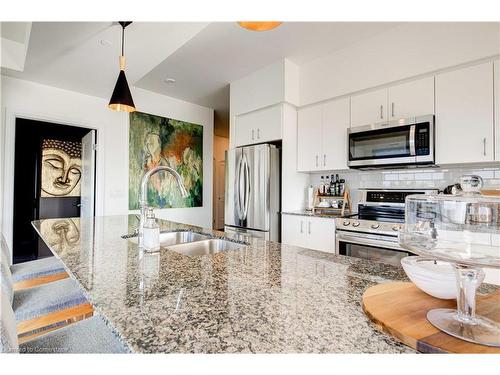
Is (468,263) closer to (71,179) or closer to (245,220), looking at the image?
(245,220)

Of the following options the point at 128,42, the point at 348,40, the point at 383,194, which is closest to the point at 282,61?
the point at 348,40

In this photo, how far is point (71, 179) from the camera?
486 cm

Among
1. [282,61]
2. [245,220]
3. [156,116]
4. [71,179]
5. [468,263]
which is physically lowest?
[245,220]

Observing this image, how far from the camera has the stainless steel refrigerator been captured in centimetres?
305

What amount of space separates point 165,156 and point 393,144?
122 inches

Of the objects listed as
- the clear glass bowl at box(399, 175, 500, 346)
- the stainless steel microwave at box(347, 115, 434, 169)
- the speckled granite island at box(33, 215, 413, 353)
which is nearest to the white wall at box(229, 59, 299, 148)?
the stainless steel microwave at box(347, 115, 434, 169)

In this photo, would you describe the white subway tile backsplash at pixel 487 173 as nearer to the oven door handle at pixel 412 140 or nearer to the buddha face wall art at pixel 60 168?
the oven door handle at pixel 412 140

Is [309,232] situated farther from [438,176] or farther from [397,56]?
[397,56]

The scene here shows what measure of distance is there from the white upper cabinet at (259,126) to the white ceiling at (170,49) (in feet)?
1.73

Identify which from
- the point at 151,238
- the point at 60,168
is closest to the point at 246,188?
the point at 151,238

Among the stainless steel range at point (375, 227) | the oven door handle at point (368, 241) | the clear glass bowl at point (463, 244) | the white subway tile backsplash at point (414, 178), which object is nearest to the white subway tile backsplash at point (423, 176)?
the white subway tile backsplash at point (414, 178)

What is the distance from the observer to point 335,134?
2.88 m
